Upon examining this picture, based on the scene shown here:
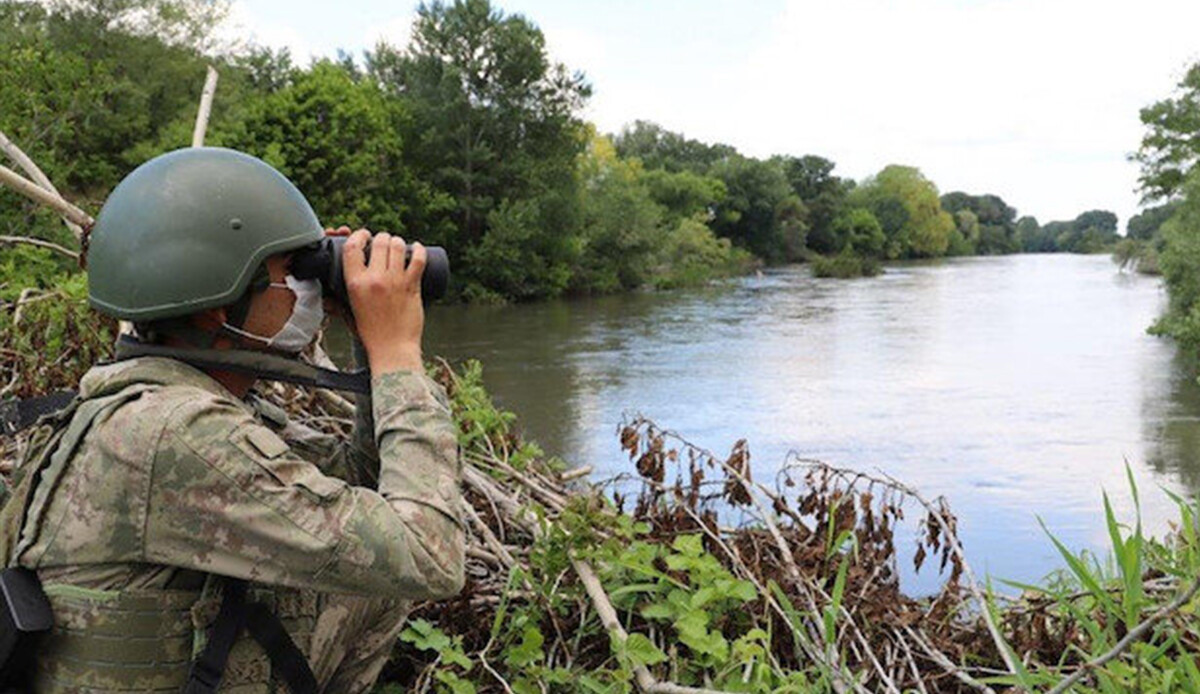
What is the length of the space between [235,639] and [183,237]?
0.71 m

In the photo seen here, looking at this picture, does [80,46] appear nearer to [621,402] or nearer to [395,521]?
[621,402]

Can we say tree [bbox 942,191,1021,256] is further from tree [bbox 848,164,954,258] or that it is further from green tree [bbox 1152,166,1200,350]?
green tree [bbox 1152,166,1200,350]

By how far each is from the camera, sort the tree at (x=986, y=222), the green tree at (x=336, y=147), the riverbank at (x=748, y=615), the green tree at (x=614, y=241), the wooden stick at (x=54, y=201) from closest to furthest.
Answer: the riverbank at (x=748, y=615) < the wooden stick at (x=54, y=201) < the green tree at (x=336, y=147) < the green tree at (x=614, y=241) < the tree at (x=986, y=222)

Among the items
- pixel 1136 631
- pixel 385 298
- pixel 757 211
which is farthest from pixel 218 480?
pixel 757 211

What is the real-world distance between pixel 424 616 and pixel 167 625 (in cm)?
112

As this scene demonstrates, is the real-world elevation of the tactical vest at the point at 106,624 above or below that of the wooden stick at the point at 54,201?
below

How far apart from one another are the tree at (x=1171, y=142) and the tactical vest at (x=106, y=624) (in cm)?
4791

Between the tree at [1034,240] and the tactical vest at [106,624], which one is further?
the tree at [1034,240]

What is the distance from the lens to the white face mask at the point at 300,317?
214cm

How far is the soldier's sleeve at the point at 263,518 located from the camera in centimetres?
178

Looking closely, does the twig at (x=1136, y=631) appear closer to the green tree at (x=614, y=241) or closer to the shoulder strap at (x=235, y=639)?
the shoulder strap at (x=235, y=639)

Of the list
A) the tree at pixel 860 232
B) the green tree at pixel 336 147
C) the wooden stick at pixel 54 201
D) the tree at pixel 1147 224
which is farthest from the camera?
the tree at pixel 860 232

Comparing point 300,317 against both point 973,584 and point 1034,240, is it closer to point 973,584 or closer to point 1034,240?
point 973,584

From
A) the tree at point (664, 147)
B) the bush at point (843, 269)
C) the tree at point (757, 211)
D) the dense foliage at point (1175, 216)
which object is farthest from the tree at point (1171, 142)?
the tree at point (664, 147)
